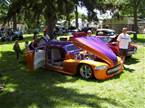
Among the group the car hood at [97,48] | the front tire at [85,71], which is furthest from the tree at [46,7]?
the front tire at [85,71]

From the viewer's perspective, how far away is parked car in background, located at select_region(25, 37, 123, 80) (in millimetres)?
11992

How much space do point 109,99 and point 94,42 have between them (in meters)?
4.37

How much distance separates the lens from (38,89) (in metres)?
10.7

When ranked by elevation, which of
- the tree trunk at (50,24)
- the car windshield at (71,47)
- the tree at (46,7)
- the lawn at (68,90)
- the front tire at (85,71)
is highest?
the tree at (46,7)

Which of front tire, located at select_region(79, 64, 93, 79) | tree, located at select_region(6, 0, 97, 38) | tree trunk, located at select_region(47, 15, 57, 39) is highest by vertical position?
tree, located at select_region(6, 0, 97, 38)

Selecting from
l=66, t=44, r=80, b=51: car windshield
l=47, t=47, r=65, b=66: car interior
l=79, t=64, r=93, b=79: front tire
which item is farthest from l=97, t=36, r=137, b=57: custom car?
l=79, t=64, r=93, b=79: front tire

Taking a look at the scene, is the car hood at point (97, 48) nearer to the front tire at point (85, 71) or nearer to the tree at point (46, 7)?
the front tire at point (85, 71)

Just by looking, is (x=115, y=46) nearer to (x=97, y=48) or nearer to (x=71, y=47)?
(x=71, y=47)

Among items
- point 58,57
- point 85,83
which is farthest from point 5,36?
point 85,83

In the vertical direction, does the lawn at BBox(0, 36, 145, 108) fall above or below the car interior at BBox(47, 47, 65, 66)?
below

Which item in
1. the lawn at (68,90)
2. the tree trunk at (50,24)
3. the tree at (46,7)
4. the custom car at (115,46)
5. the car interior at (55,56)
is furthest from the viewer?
the tree trunk at (50,24)

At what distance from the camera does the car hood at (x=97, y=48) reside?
40.5 feet

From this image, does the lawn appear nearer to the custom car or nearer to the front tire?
the front tire

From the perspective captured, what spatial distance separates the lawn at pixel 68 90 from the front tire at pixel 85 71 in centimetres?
21
